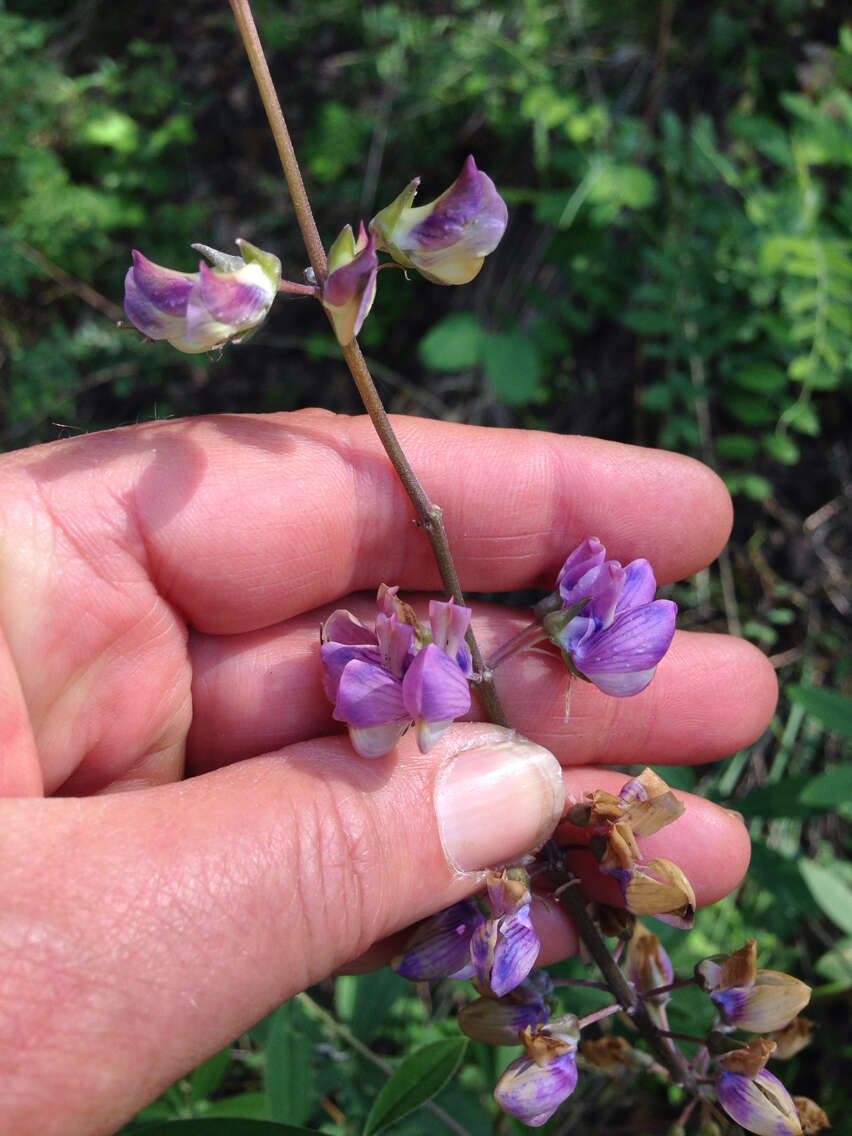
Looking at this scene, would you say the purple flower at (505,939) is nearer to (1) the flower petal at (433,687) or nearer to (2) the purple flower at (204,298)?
(1) the flower petal at (433,687)

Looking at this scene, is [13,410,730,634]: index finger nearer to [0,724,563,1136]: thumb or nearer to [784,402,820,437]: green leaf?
[0,724,563,1136]: thumb

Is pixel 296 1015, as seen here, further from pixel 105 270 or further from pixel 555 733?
pixel 105 270

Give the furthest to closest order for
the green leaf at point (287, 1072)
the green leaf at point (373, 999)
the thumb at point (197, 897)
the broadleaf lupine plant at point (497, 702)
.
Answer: the green leaf at point (373, 999)
the green leaf at point (287, 1072)
the broadleaf lupine plant at point (497, 702)
the thumb at point (197, 897)


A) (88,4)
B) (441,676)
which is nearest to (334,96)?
(88,4)

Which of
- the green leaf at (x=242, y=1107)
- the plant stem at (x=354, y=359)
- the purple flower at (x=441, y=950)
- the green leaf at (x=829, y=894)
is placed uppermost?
the plant stem at (x=354, y=359)

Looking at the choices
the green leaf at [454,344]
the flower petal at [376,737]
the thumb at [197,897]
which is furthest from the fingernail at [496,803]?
the green leaf at [454,344]

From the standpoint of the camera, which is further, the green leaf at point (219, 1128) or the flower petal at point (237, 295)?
the green leaf at point (219, 1128)

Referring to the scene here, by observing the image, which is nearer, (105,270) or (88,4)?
(105,270)
